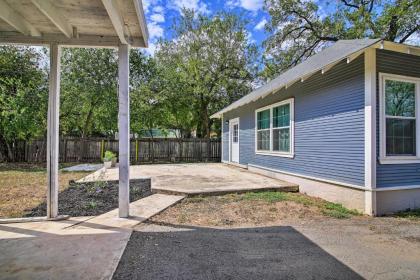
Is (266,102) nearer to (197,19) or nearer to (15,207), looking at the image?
(15,207)

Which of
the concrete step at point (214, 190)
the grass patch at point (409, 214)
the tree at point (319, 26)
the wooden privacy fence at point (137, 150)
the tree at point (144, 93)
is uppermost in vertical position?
the tree at point (319, 26)

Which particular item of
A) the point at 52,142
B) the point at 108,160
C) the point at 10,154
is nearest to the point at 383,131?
the point at 52,142

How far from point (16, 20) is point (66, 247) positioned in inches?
120

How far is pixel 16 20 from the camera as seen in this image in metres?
3.64

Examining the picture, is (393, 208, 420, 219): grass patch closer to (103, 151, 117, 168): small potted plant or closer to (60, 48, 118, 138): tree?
(103, 151, 117, 168): small potted plant

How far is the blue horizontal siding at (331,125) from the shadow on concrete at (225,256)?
2.20 m

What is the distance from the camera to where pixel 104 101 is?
14.4 metres

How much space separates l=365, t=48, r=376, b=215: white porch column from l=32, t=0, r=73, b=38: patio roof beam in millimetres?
4914

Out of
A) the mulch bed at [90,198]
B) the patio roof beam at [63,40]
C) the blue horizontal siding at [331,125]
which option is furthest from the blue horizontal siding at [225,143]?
the patio roof beam at [63,40]

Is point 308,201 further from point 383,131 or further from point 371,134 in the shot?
point 383,131

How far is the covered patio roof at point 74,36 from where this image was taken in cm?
363

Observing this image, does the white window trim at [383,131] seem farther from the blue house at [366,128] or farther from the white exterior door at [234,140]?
the white exterior door at [234,140]

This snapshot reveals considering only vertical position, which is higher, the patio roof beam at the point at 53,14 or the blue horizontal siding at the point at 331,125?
the patio roof beam at the point at 53,14

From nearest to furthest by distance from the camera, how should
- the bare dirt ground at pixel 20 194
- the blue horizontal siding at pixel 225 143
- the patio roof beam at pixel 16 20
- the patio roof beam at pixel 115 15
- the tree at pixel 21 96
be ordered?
1. the patio roof beam at pixel 115 15
2. the patio roof beam at pixel 16 20
3. the bare dirt ground at pixel 20 194
4. the tree at pixel 21 96
5. the blue horizontal siding at pixel 225 143
